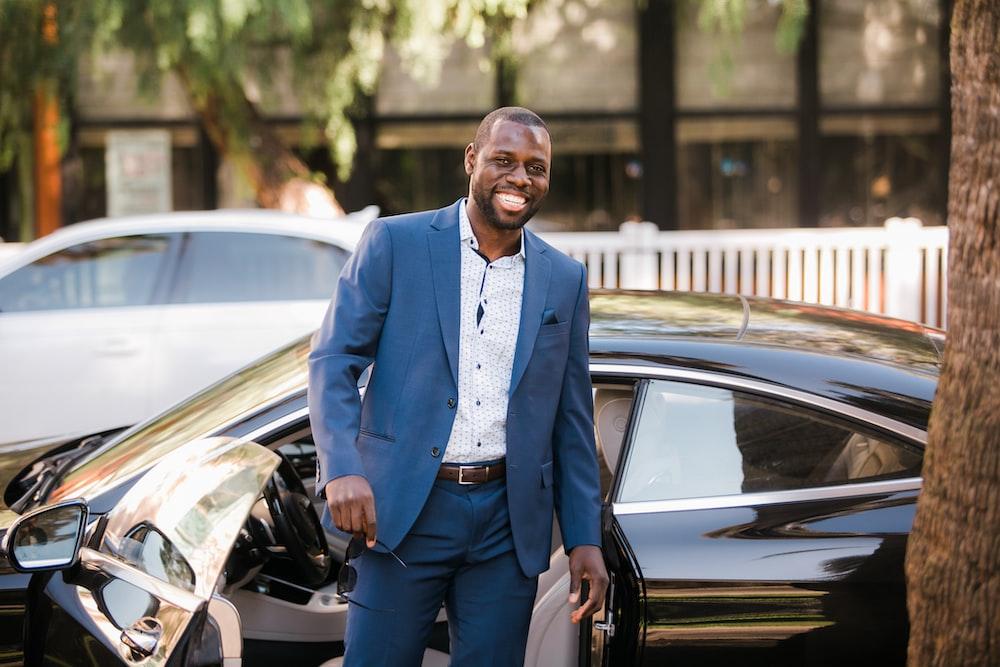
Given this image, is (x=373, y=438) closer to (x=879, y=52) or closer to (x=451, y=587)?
(x=451, y=587)

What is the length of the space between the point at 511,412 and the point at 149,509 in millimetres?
889

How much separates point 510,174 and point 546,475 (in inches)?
27.6

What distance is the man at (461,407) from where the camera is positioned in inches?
107

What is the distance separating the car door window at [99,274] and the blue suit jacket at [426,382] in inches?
173

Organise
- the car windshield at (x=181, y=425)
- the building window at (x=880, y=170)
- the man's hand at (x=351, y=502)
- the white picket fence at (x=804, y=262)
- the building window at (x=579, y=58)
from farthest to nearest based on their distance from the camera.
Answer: the building window at (x=880, y=170), the building window at (x=579, y=58), the white picket fence at (x=804, y=262), the car windshield at (x=181, y=425), the man's hand at (x=351, y=502)

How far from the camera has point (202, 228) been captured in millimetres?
6945

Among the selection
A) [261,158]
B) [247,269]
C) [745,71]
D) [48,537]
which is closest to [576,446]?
[48,537]

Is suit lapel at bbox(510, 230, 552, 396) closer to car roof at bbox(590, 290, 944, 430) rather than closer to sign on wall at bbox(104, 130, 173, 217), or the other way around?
car roof at bbox(590, 290, 944, 430)

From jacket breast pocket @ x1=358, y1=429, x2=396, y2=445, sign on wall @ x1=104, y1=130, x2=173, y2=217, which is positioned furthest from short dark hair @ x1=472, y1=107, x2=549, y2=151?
sign on wall @ x1=104, y1=130, x2=173, y2=217

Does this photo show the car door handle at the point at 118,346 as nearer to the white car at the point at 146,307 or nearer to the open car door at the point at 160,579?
the white car at the point at 146,307

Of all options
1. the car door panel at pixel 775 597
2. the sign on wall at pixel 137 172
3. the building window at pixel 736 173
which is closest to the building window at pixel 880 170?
the building window at pixel 736 173

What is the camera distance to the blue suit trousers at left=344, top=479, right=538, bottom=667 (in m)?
2.74

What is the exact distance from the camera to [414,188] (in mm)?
11797

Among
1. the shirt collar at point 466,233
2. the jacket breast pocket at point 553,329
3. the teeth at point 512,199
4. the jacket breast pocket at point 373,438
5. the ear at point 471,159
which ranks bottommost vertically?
the jacket breast pocket at point 373,438
